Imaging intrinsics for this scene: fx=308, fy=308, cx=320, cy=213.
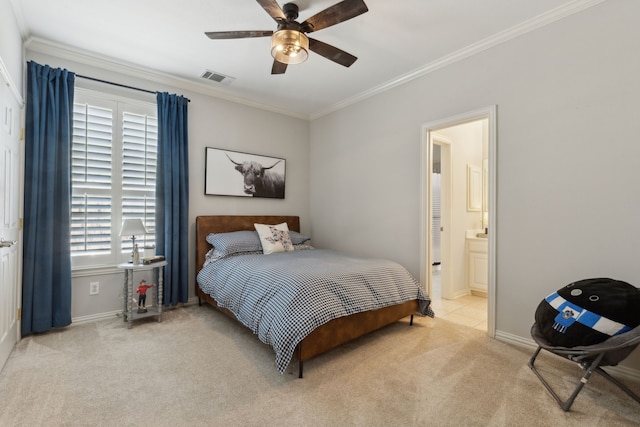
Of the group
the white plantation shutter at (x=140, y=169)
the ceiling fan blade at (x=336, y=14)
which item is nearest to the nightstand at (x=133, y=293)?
the white plantation shutter at (x=140, y=169)

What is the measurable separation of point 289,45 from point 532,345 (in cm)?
308

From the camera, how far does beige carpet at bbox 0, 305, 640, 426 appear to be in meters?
1.72

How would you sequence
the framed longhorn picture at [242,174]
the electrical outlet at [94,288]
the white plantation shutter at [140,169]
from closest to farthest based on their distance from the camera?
1. the electrical outlet at [94,288]
2. the white plantation shutter at [140,169]
3. the framed longhorn picture at [242,174]

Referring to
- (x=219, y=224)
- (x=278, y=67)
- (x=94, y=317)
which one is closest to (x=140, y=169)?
(x=219, y=224)

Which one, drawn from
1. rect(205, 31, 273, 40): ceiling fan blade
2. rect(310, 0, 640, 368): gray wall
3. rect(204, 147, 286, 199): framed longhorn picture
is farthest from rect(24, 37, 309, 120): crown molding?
rect(310, 0, 640, 368): gray wall

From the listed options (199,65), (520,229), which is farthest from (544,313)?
(199,65)

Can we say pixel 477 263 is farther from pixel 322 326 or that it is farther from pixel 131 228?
pixel 131 228

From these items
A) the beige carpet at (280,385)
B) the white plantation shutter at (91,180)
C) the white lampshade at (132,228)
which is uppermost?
the white plantation shutter at (91,180)

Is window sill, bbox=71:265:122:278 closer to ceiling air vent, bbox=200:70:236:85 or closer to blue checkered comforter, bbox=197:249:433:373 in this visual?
blue checkered comforter, bbox=197:249:433:373

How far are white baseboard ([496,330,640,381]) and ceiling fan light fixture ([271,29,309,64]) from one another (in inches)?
115

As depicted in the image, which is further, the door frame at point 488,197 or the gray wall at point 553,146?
the door frame at point 488,197

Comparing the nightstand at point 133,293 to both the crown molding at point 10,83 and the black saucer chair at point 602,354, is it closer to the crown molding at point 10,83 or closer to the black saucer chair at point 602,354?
the crown molding at point 10,83

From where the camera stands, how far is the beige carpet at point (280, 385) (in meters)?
1.72

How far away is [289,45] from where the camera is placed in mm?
2240
